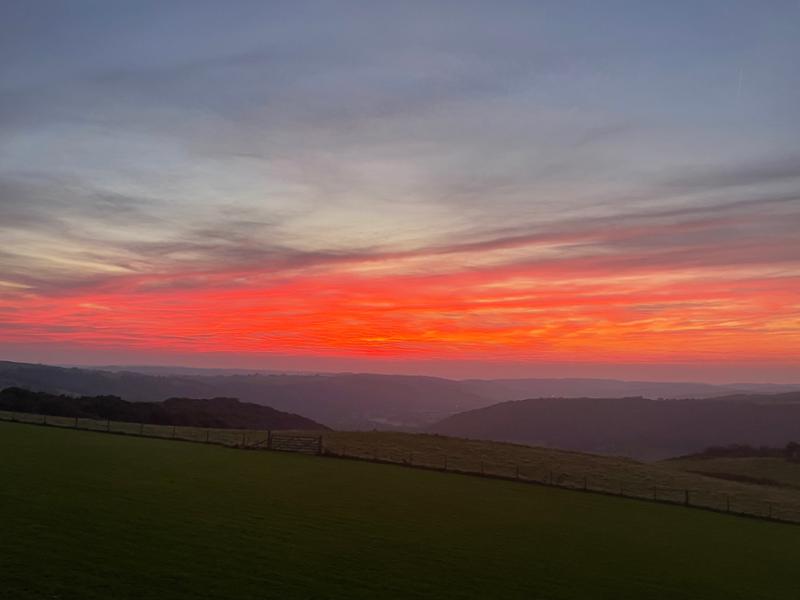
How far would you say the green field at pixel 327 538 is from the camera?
16312 mm

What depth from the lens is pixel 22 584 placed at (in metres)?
13.8

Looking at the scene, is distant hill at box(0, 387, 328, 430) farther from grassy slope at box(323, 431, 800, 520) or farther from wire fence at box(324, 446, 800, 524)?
wire fence at box(324, 446, 800, 524)

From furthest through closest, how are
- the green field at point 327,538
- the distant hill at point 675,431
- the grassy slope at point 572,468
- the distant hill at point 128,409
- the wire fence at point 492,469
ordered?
the distant hill at point 675,431 → the distant hill at point 128,409 → the grassy slope at point 572,468 → the wire fence at point 492,469 → the green field at point 327,538

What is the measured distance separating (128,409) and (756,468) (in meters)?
93.4

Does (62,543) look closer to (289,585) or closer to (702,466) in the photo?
(289,585)

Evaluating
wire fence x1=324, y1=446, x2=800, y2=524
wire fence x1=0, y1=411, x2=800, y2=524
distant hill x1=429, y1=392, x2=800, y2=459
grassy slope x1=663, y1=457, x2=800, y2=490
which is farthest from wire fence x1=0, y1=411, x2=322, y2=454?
distant hill x1=429, y1=392, x2=800, y2=459

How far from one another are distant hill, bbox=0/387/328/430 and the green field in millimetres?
56950

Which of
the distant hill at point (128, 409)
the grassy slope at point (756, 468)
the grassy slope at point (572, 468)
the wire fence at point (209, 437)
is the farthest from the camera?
the distant hill at point (128, 409)

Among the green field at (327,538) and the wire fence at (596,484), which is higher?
the green field at (327,538)

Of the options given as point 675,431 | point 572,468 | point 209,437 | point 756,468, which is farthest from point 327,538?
point 675,431

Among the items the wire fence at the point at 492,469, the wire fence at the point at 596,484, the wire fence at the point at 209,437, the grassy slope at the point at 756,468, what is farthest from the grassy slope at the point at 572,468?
the grassy slope at the point at 756,468

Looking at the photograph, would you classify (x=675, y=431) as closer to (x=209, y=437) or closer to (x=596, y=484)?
(x=596, y=484)

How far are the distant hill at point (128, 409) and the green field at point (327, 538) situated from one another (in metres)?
57.0

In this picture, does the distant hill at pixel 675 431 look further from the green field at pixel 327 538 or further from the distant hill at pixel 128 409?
the green field at pixel 327 538
